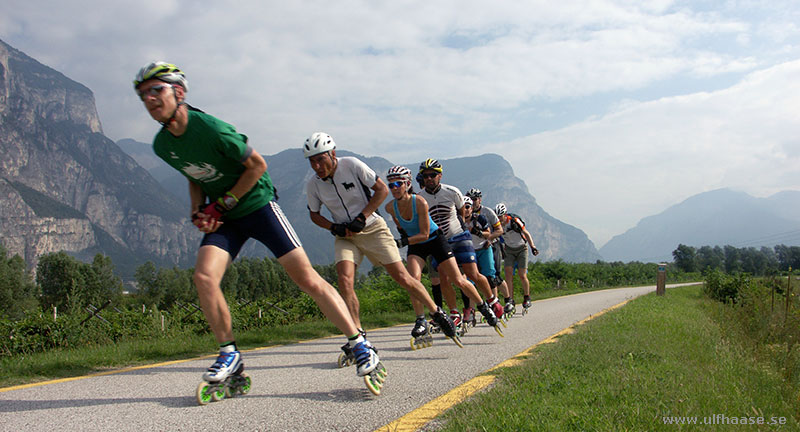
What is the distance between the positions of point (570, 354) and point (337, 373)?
6.80 ft

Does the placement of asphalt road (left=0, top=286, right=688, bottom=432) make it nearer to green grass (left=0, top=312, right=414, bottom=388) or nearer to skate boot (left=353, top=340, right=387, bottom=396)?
skate boot (left=353, top=340, right=387, bottom=396)

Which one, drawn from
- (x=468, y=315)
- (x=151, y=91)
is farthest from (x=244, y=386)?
(x=468, y=315)

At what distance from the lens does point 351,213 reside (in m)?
5.48

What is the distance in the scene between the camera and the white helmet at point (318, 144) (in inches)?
197

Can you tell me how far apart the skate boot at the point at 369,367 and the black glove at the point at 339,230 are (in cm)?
172

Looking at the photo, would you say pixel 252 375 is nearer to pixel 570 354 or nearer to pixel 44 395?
pixel 44 395

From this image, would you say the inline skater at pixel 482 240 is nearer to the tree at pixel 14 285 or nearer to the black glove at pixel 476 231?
the black glove at pixel 476 231

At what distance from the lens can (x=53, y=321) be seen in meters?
10.9

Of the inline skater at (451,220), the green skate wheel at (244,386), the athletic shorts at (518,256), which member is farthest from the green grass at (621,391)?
the athletic shorts at (518,256)

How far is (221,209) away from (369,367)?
56.5 inches

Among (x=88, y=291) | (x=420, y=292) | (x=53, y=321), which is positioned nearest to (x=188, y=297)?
(x=88, y=291)

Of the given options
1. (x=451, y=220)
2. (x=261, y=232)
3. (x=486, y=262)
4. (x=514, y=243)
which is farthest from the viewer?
(x=514, y=243)

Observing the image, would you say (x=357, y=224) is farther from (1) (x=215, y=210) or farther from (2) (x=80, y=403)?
(2) (x=80, y=403)

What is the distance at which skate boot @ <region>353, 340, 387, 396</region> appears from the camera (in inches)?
142
